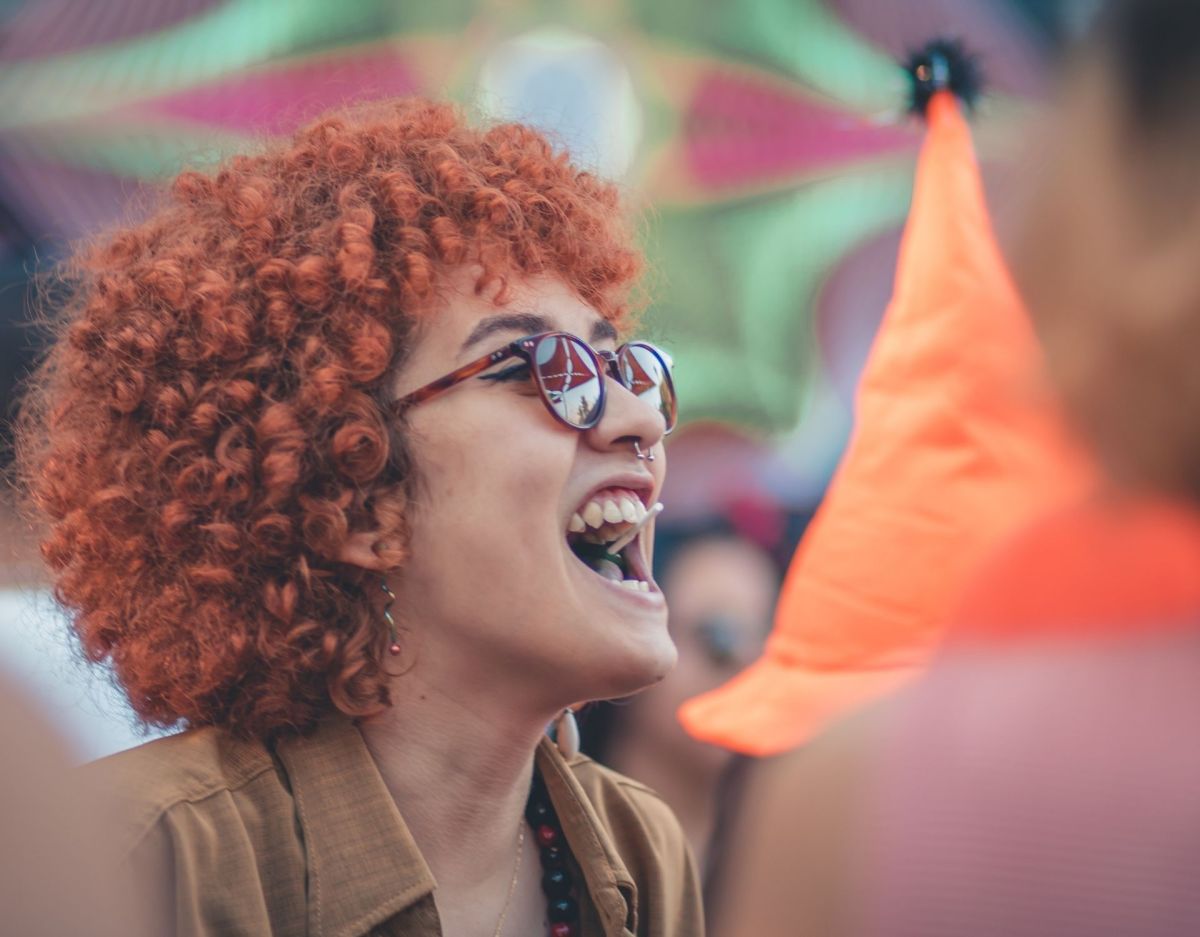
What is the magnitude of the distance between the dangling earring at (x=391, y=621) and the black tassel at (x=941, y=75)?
91.8 inches

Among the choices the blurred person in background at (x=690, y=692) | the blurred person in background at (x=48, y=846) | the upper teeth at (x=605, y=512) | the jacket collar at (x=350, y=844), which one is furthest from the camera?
the blurred person in background at (x=690, y=692)

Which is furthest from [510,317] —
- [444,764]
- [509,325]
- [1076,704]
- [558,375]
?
[1076,704]

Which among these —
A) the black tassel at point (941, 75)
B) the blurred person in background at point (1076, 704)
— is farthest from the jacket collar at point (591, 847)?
the black tassel at point (941, 75)

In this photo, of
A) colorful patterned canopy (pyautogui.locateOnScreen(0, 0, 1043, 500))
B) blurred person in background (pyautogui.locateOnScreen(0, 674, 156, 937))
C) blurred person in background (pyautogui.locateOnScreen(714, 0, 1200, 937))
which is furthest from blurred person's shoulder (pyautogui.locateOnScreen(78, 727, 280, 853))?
colorful patterned canopy (pyautogui.locateOnScreen(0, 0, 1043, 500))

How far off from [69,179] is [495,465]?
4356 mm

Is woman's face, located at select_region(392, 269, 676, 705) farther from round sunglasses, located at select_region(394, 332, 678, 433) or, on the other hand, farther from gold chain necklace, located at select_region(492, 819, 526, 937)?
gold chain necklace, located at select_region(492, 819, 526, 937)

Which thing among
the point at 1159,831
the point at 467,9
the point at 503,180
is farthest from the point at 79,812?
the point at 467,9

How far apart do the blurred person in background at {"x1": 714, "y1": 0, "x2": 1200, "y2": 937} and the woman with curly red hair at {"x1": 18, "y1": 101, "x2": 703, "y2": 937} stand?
1.04m

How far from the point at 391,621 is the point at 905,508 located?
1.42 meters

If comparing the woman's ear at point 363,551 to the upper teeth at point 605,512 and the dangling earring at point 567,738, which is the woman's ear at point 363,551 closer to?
the upper teeth at point 605,512

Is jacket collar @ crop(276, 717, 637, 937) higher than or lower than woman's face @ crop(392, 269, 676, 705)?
lower

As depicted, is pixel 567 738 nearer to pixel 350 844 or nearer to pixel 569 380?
pixel 350 844

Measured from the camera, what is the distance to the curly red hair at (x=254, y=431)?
7.40ft

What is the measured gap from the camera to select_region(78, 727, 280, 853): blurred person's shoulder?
1966mm
